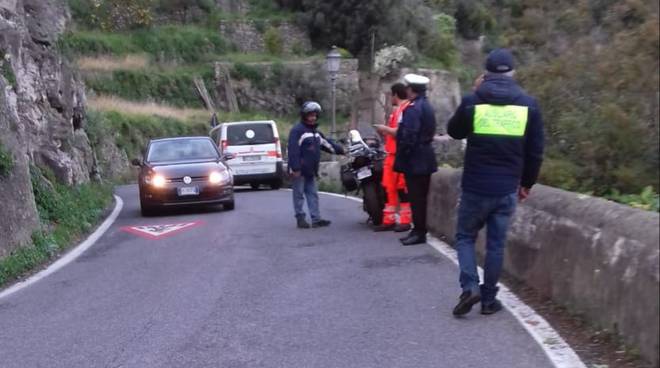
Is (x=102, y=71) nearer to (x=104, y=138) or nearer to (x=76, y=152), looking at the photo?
(x=104, y=138)

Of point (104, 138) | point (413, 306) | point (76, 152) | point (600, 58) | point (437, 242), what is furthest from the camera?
point (104, 138)

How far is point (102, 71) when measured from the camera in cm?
4609

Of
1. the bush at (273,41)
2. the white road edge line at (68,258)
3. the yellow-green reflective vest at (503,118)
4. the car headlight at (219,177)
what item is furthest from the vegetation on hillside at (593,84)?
the bush at (273,41)

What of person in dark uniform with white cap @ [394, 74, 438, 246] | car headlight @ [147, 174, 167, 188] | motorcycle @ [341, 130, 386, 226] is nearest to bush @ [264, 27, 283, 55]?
car headlight @ [147, 174, 167, 188]

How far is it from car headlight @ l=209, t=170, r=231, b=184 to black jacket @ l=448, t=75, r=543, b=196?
11141mm

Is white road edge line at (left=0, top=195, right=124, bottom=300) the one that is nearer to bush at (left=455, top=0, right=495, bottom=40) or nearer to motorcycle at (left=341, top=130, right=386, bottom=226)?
motorcycle at (left=341, top=130, right=386, bottom=226)

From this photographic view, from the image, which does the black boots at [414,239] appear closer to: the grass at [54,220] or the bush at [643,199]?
the bush at [643,199]

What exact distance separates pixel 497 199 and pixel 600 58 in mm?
4423

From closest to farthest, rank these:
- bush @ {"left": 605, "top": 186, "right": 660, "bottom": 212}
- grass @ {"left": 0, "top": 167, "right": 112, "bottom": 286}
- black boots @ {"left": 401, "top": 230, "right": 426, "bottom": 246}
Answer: bush @ {"left": 605, "top": 186, "right": 660, "bottom": 212}
grass @ {"left": 0, "top": 167, "right": 112, "bottom": 286}
black boots @ {"left": 401, "top": 230, "right": 426, "bottom": 246}

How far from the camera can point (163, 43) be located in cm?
5178

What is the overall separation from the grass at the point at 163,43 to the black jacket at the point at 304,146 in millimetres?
35423

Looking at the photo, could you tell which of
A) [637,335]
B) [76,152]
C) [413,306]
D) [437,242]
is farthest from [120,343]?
[76,152]

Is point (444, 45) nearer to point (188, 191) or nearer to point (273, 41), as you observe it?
point (273, 41)

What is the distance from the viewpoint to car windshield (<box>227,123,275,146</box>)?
27.4m
